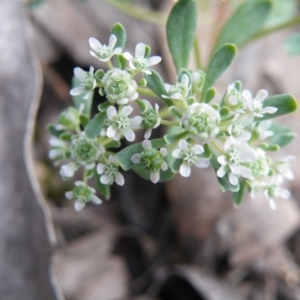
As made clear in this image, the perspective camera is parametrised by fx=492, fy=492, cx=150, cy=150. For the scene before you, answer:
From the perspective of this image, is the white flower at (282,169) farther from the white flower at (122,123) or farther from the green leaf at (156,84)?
the white flower at (122,123)

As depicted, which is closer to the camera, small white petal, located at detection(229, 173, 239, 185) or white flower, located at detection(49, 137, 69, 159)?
small white petal, located at detection(229, 173, 239, 185)

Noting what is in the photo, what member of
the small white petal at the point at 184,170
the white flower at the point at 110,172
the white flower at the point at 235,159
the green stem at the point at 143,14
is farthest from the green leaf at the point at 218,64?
the green stem at the point at 143,14

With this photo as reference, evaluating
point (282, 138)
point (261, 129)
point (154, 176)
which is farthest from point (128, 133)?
point (282, 138)

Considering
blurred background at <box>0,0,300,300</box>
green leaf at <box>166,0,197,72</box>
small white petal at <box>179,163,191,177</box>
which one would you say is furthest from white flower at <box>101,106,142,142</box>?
blurred background at <box>0,0,300,300</box>

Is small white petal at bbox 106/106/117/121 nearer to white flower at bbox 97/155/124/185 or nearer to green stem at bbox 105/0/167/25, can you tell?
white flower at bbox 97/155/124/185

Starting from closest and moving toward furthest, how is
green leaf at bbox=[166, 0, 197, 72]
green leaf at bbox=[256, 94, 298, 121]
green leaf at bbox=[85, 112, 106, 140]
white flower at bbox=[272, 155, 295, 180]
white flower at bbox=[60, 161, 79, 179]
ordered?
green leaf at bbox=[85, 112, 106, 140], green leaf at bbox=[256, 94, 298, 121], white flower at bbox=[60, 161, 79, 179], white flower at bbox=[272, 155, 295, 180], green leaf at bbox=[166, 0, 197, 72]
